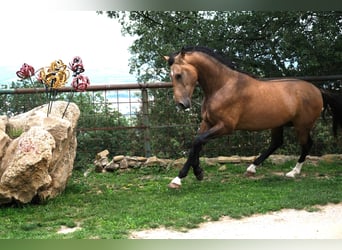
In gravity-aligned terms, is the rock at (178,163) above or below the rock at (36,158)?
below

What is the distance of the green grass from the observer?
388 centimetres

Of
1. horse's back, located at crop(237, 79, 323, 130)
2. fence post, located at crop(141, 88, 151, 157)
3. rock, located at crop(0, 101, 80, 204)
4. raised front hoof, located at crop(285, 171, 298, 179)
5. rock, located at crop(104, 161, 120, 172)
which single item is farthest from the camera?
fence post, located at crop(141, 88, 151, 157)

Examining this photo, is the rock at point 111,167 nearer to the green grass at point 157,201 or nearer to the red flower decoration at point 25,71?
the green grass at point 157,201

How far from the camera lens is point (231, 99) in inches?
212

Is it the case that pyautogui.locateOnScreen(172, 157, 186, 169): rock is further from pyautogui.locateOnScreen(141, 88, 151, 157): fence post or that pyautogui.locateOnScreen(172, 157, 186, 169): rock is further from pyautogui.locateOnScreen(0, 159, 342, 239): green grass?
pyautogui.locateOnScreen(141, 88, 151, 157): fence post

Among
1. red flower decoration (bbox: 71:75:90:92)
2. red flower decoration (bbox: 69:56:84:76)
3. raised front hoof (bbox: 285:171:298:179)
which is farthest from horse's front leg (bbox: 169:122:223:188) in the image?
red flower decoration (bbox: 69:56:84:76)

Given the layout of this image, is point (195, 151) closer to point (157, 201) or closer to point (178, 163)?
point (157, 201)

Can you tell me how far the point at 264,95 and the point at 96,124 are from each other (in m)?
2.81

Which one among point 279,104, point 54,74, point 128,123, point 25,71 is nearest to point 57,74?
point 54,74

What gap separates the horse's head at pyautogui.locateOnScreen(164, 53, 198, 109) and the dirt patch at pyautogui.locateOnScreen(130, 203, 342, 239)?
149cm

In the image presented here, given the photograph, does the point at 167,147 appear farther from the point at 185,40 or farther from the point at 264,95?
the point at 264,95

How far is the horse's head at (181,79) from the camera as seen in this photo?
5039 mm

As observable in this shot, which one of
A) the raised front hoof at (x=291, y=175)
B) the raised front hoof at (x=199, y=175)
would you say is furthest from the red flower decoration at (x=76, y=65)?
the raised front hoof at (x=291, y=175)

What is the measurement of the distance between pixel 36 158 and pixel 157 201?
1.27 meters
